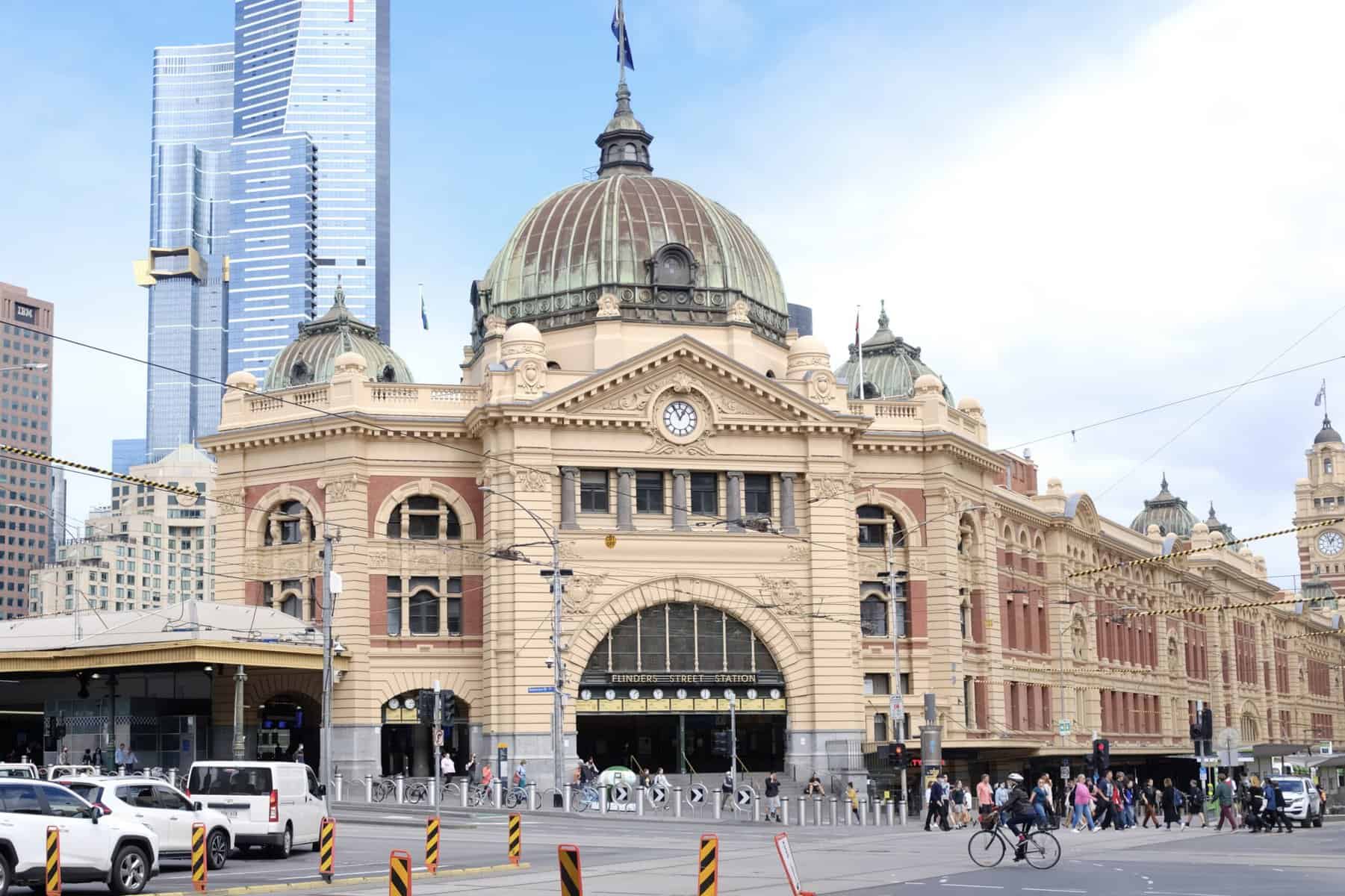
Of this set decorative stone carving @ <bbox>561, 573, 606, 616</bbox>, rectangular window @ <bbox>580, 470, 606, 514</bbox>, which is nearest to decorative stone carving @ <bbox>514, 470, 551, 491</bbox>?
rectangular window @ <bbox>580, 470, 606, 514</bbox>

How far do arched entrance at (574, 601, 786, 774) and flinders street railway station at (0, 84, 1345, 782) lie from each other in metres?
0.10

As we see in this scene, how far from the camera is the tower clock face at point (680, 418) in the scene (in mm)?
68875

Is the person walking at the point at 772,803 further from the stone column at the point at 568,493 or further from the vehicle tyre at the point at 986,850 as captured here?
the vehicle tyre at the point at 986,850

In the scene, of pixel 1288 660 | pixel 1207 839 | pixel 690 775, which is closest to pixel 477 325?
pixel 690 775

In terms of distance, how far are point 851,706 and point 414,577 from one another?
1773cm

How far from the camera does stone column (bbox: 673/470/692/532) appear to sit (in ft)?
226

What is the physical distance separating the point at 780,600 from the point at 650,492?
657cm

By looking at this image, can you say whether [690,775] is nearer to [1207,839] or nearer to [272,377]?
[1207,839]

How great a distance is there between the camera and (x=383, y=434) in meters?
69.0

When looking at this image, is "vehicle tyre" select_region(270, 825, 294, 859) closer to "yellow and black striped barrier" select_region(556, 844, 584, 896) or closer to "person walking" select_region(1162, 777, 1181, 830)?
"yellow and black striped barrier" select_region(556, 844, 584, 896)

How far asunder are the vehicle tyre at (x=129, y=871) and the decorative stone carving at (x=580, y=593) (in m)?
38.2

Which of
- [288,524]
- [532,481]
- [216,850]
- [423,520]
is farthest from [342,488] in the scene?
[216,850]

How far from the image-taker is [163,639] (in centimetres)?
6100

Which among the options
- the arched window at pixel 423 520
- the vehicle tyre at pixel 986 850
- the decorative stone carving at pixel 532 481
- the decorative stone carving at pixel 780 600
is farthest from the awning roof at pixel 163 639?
the vehicle tyre at pixel 986 850
